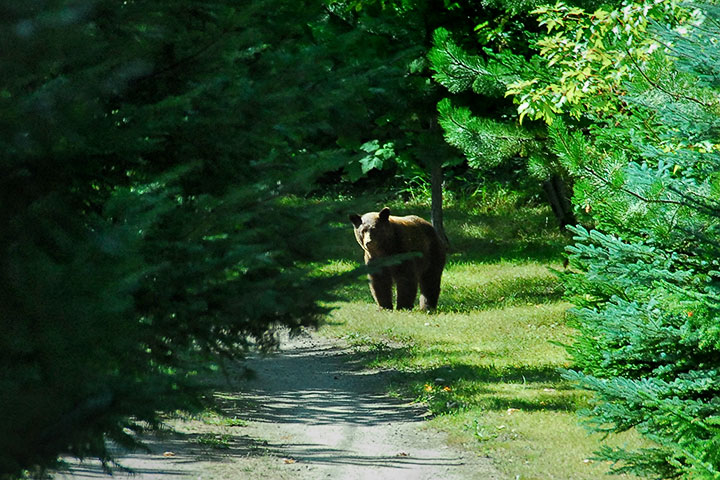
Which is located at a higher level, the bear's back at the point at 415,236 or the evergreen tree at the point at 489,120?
the evergreen tree at the point at 489,120

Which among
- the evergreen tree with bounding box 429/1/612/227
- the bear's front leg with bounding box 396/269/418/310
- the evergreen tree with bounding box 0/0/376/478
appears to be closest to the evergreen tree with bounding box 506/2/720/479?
the evergreen tree with bounding box 0/0/376/478

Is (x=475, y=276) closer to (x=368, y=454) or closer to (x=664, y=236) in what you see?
(x=368, y=454)

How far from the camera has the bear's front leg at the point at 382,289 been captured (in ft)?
42.2

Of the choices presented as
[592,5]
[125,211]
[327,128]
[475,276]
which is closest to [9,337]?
[125,211]

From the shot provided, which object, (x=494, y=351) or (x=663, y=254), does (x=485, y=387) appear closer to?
(x=494, y=351)

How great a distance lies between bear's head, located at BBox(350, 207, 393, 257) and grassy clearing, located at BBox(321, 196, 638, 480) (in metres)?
0.61

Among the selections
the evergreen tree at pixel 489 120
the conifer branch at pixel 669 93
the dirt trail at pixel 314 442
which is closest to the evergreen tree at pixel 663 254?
the conifer branch at pixel 669 93

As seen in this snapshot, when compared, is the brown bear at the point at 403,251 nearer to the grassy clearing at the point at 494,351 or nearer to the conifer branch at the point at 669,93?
the grassy clearing at the point at 494,351

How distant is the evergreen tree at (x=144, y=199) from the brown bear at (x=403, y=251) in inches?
274

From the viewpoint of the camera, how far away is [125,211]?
2.77m

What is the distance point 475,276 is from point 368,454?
31.0ft

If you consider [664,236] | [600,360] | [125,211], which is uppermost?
[125,211]

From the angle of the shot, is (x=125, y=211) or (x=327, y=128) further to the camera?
(x=327, y=128)

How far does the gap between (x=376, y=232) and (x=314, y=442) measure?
5302 millimetres
